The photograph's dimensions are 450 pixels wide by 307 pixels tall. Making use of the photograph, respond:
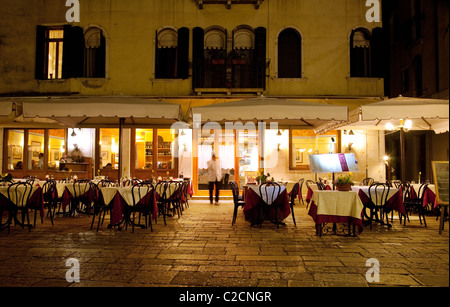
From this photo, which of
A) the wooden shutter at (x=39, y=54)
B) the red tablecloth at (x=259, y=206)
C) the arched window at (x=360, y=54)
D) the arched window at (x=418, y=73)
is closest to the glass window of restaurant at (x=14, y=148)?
the wooden shutter at (x=39, y=54)

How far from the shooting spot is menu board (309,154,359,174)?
6.62 m

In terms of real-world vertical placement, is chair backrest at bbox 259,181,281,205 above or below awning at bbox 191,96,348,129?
below

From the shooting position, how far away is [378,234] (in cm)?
598

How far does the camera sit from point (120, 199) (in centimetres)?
618

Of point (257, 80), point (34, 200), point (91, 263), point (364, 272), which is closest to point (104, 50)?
point (257, 80)

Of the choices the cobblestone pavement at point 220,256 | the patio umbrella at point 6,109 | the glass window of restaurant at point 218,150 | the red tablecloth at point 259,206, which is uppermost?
the patio umbrella at point 6,109

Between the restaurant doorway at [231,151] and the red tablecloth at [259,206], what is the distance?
5.32 m

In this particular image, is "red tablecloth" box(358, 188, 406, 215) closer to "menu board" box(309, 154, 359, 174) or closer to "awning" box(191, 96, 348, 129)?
"menu board" box(309, 154, 359, 174)

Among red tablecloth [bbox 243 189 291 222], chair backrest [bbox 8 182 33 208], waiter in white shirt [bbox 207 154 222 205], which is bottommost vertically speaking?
red tablecloth [bbox 243 189 291 222]

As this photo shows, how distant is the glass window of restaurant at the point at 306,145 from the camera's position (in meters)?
11.9

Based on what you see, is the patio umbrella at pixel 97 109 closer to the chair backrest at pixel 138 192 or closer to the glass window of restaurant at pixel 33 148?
the chair backrest at pixel 138 192

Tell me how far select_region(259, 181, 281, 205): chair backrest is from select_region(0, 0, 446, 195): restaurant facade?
204 inches

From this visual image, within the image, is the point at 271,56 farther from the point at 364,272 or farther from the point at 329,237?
the point at 364,272

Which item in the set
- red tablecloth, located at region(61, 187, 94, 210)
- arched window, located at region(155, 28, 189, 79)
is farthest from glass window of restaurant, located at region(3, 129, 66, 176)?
red tablecloth, located at region(61, 187, 94, 210)
